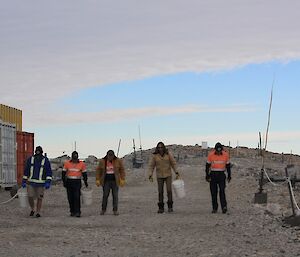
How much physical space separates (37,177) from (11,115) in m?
12.4

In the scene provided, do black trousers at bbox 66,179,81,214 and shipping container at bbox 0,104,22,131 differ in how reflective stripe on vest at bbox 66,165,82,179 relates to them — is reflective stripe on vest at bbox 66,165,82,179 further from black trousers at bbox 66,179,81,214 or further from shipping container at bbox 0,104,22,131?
shipping container at bbox 0,104,22,131

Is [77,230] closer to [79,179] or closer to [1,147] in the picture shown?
[79,179]

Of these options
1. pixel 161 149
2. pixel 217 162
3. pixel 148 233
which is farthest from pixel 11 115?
pixel 148 233

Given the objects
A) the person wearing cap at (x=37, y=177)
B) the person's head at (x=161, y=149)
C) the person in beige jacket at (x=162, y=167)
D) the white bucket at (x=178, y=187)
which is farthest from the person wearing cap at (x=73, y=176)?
the white bucket at (x=178, y=187)

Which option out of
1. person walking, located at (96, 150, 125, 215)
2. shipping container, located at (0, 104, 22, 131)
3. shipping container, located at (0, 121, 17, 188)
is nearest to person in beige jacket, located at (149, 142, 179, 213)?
person walking, located at (96, 150, 125, 215)

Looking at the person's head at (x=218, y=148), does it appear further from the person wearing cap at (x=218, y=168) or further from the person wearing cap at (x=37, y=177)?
the person wearing cap at (x=37, y=177)

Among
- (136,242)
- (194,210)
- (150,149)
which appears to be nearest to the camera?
(136,242)

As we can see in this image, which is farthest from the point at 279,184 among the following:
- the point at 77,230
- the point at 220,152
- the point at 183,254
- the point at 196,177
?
the point at 183,254

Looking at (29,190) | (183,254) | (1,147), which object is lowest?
(183,254)

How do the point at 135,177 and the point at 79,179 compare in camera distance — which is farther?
the point at 135,177

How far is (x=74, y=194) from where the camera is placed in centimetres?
1641

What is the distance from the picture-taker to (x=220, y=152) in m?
16.4

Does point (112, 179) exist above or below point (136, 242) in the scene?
above

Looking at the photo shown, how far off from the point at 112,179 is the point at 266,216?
3.99m
